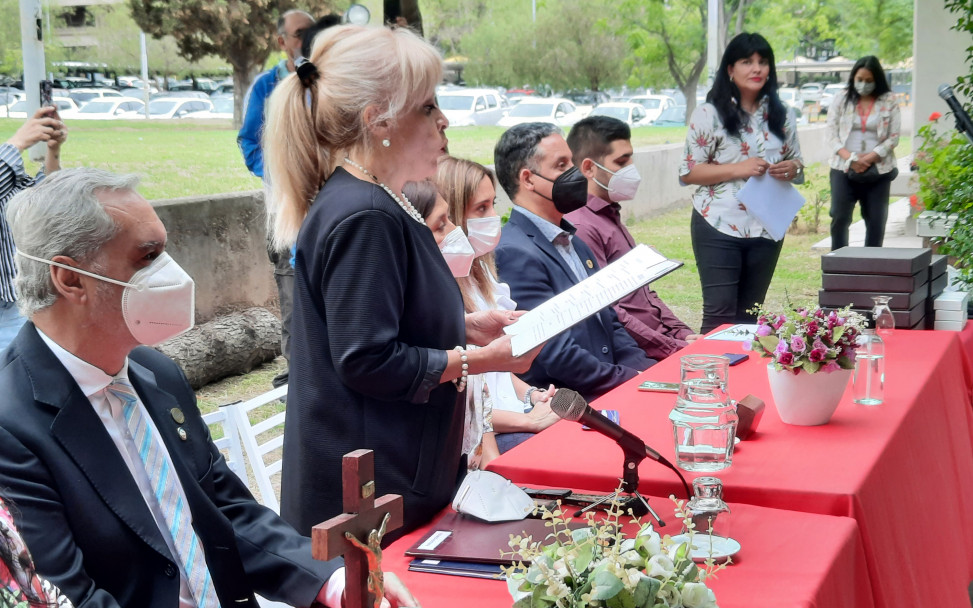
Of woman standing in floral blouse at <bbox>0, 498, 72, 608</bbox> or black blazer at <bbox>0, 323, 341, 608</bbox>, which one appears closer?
woman standing in floral blouse at <bbox>0, 498, 72, 608</bbox>

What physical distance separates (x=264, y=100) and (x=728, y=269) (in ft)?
7.95

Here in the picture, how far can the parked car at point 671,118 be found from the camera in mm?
28156

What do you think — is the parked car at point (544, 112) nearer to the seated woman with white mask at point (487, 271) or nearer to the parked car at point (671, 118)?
the parked car at point (671, 118)

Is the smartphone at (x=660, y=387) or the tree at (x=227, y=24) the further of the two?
the tree at (x=227, y=24)

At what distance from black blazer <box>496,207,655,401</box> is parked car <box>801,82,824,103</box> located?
36044mm

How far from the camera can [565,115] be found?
2583 centimetres

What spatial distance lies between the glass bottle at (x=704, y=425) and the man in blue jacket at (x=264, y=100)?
9.66 feet

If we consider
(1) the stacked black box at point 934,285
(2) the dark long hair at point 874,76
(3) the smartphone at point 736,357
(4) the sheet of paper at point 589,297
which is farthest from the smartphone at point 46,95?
(2) the dark long hair at point 874,76

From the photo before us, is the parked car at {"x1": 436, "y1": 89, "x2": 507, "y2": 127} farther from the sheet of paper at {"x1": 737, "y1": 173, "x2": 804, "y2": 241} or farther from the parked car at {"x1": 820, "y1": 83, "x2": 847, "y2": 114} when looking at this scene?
the sheet of paper at {"x1": 737, "y1": 173, "x2": 804, "y2": 241}

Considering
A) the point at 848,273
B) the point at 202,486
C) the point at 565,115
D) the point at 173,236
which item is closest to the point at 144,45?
the point at 565,115

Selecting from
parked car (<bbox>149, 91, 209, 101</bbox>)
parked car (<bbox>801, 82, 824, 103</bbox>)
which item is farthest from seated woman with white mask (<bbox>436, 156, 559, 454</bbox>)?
parked car (<bbox>801, 82, 824, 103</bbox>)

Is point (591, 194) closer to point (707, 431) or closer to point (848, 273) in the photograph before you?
point (848, 273)

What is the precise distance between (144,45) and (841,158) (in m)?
14.9

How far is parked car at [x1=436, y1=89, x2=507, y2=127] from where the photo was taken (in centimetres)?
2464
